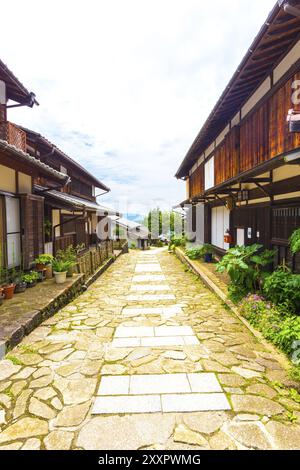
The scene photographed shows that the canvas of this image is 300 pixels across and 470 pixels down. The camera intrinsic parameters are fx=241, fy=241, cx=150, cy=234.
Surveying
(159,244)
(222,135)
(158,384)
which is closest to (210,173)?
(222,135)

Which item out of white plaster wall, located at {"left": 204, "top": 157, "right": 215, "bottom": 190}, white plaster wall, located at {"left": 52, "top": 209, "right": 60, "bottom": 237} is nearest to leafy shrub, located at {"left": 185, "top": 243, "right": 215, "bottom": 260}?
white plaster wall, located at {"left": 204, "top": 157, "right": 215, "bottom": 190}

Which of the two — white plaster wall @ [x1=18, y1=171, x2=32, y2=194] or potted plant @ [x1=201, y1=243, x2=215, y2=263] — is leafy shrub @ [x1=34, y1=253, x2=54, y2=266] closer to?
white plaster wall @ [x1=18, y1=171, x2=32, y2=194]

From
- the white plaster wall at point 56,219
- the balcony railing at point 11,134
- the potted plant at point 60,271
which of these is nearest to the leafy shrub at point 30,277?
the potted plant at point 60,271

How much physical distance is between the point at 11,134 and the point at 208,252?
1033 cm

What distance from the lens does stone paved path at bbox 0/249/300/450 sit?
253 cm

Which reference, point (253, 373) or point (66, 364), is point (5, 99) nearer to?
point (66, 364)

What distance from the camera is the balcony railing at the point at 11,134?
723 centimetres

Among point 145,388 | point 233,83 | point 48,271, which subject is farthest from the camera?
point 48,271

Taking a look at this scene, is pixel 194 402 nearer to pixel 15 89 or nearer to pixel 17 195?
pixel 17 195

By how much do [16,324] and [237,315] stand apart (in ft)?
16.2

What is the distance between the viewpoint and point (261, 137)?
21.0 ft

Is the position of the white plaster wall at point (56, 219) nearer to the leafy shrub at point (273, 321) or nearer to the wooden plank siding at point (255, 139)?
the wooden plank siding at point (255, 139)
